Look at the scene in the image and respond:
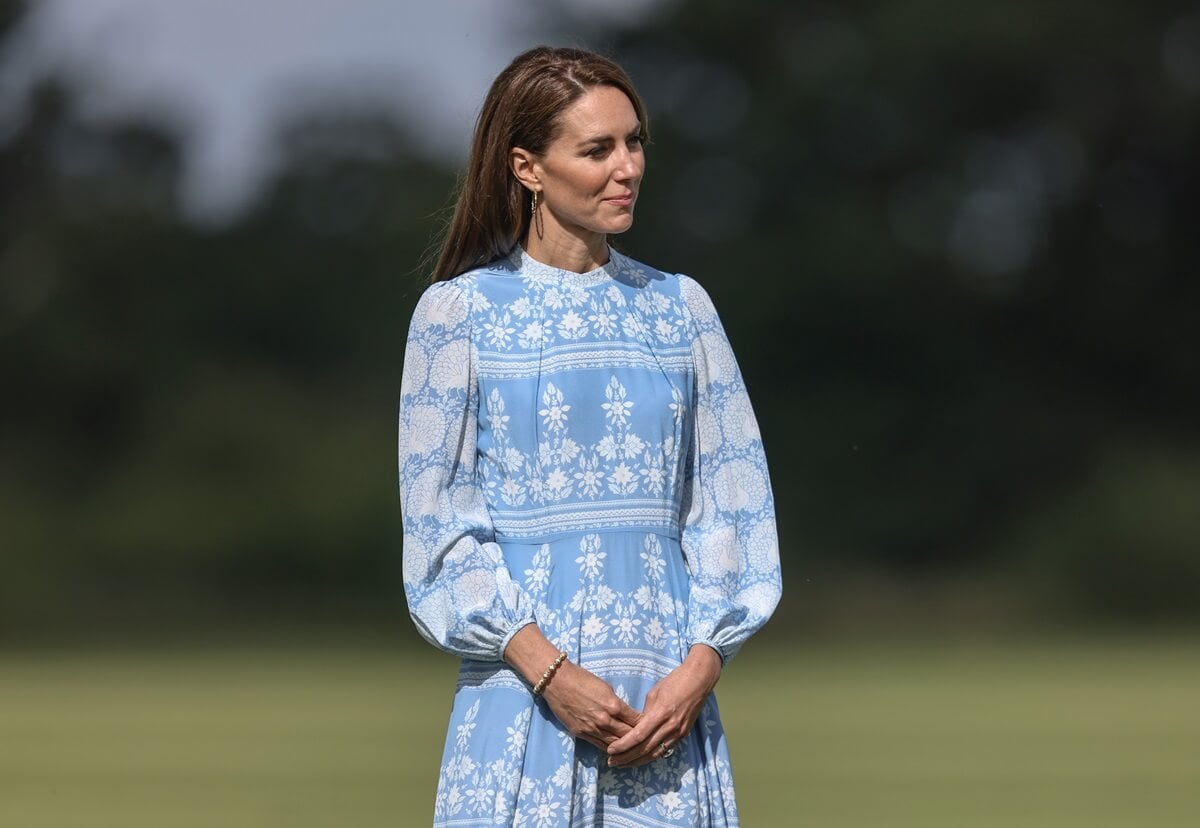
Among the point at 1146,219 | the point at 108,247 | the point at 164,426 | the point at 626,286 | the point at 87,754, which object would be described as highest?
the point at 1146,219

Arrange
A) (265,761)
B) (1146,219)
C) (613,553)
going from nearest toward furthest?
(613,553)
(265,761)
(1146,219)

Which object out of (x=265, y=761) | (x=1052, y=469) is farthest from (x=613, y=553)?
(x=1052, y=469)

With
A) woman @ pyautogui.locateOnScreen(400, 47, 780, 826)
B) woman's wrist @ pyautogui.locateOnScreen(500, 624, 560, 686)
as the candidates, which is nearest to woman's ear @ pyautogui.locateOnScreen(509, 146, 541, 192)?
woman @ pyautogui.locateOnScreen(400, 47, 780, 826)

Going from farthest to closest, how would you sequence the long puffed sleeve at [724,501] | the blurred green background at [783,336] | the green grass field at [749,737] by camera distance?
the blurred green background at [783,336] → the green grass field at [749,737] → the long puffed sleeve at [724,501]

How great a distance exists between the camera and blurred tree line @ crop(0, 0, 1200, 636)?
39.1 ft

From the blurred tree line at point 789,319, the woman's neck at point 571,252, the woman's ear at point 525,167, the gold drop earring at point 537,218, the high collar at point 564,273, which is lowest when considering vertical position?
the high collar at point 564,273

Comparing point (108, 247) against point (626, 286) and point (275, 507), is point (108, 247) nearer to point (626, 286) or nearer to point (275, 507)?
point (275, 507)

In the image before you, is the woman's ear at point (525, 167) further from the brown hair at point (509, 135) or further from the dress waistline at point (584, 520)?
the dress waistline at point (584, 520)

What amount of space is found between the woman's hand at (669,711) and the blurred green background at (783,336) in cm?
785

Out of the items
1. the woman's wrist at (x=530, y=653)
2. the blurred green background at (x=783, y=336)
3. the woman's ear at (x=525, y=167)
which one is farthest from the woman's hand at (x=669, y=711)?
the blurred green background at (x=783, y=336)

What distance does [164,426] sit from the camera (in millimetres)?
12070

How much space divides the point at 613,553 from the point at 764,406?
34.5 ft

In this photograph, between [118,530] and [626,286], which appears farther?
[118,530]

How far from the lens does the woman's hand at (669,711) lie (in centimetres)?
189
